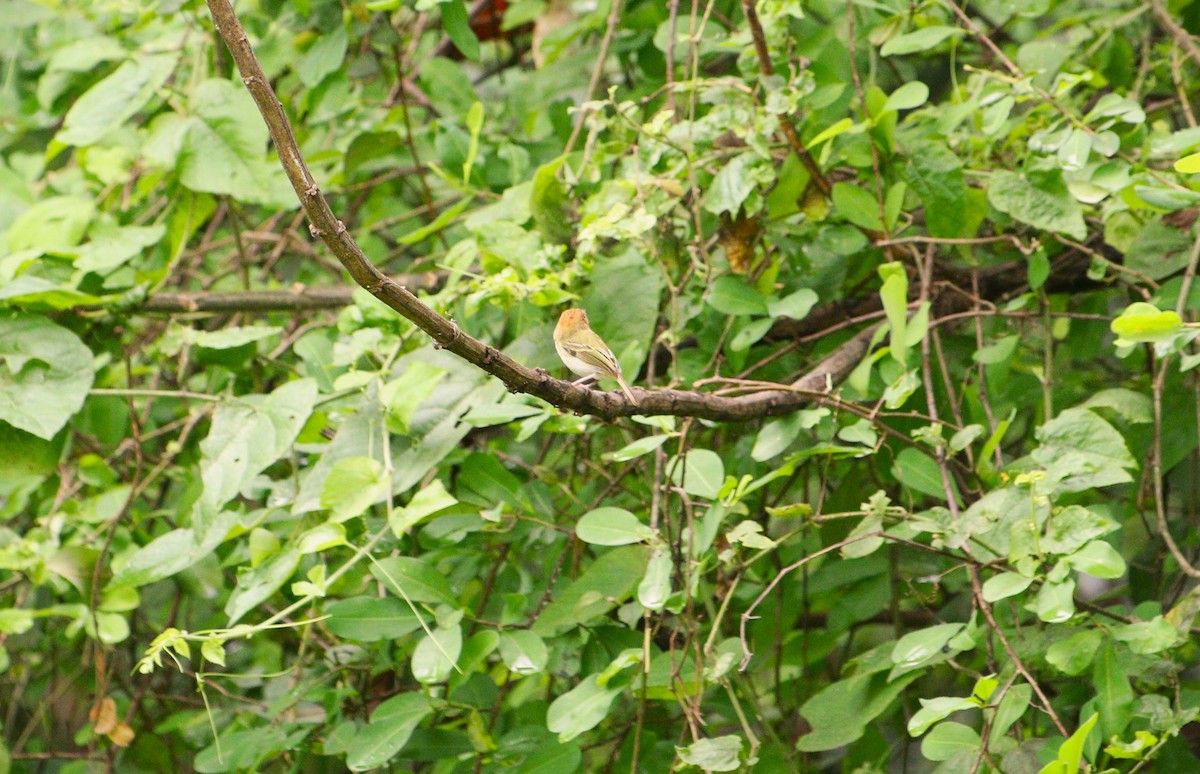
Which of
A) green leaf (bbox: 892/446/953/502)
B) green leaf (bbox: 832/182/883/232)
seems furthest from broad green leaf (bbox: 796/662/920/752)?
green leaf (bbox: 832/182/883/232)

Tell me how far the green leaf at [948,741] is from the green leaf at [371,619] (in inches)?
25.8

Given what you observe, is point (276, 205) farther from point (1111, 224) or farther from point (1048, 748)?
point (1048, 748)

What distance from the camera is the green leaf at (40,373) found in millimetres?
1644

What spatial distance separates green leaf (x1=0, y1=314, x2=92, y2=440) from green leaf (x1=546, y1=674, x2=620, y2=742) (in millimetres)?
825

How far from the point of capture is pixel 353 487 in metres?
1.50

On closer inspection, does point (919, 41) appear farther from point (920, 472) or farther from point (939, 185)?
point (920, 472)

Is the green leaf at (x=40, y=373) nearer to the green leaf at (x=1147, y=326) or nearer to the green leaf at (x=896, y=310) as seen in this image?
the green leaf at (x=896, y=310)

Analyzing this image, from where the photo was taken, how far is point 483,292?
1.57m

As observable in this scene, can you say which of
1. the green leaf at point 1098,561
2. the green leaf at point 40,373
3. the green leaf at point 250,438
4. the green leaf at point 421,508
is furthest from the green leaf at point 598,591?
the green leaf at point 40,373

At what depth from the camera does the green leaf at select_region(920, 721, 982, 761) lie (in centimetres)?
129

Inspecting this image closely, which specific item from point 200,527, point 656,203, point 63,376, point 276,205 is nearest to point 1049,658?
point 656,203

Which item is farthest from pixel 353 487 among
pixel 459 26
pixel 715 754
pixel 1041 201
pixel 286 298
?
pixel 1041 201

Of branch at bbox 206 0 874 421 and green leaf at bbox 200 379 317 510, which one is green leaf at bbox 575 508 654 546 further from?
green leaf at bbox 200 379 317 510

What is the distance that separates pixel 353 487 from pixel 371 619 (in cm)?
18
